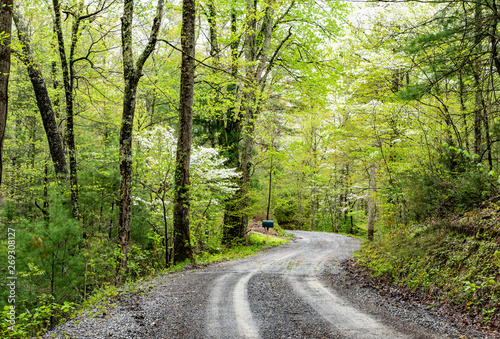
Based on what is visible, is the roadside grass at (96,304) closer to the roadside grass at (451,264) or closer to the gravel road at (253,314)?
the gravel road at (253,314)

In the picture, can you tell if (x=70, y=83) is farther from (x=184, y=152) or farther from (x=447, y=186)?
(x=447, y=186)

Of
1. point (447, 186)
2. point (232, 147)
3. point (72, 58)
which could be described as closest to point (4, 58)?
point (72, 58)

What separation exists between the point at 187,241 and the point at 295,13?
37.4ft

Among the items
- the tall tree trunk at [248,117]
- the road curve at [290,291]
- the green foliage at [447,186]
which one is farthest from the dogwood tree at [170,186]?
the green foliage at [447,186]

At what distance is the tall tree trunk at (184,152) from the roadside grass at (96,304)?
2.58ft

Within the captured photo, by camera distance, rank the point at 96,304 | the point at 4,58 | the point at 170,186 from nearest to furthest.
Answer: the point at 4,58, the point at 96,304, the point at 170,186

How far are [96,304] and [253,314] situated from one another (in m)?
2.92

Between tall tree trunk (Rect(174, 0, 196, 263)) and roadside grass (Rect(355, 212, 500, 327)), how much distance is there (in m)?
5.65

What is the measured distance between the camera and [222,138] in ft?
53.2

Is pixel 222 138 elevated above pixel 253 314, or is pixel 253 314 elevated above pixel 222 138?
pixel 222 138

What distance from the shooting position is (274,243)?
1711 centimetres

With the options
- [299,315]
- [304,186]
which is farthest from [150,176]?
[304,186]

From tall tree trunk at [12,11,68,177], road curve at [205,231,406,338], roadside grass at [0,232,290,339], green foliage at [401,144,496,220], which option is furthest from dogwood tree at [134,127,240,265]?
green foliage at [401,144,496,220]

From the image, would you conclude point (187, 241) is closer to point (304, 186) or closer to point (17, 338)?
point (17, 338)
